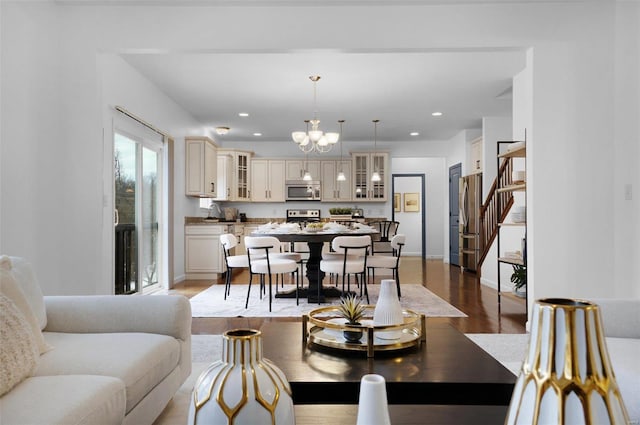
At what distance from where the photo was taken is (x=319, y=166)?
31.6ft

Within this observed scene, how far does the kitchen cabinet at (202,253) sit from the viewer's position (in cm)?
721

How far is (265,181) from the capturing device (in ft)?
31.4

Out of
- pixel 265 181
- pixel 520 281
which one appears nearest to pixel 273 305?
pixel 520 281

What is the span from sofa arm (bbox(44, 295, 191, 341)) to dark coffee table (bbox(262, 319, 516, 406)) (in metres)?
0.58

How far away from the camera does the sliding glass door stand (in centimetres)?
507

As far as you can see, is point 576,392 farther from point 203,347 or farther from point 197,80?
point 197,80

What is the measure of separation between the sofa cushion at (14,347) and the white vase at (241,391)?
109cm

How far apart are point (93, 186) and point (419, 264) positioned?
7.07 m

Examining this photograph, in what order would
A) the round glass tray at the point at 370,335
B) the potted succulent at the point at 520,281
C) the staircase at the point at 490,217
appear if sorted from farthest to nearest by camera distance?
the staircase at the point at 490,217
the potted succulent at the point at 520,281
the round glass tray at the point at 370,335

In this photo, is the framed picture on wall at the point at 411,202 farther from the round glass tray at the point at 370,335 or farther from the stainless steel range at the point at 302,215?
the round glass tray at the point at 370,335

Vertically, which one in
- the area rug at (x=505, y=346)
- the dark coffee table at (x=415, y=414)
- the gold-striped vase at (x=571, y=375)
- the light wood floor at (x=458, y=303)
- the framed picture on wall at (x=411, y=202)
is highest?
the framed picture on wall at (x=411, y=202)

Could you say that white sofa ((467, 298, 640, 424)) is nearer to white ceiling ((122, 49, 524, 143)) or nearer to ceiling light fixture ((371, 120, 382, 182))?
white ceiling ((122, 49, 524, 143))

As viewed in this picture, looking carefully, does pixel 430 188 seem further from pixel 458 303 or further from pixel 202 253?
pixel 458 303

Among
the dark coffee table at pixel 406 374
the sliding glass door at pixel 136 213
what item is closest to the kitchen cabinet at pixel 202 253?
the sliding glass door at pixel 136 213
